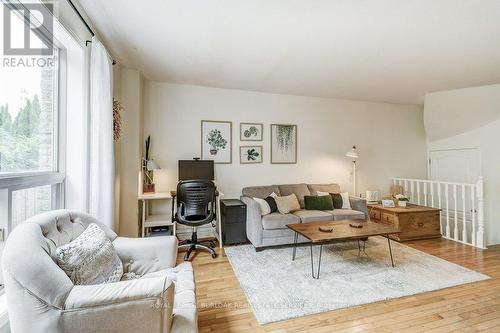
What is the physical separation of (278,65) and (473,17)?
1.90 m

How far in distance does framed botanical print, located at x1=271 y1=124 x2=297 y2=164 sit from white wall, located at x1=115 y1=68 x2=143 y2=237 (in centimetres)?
227

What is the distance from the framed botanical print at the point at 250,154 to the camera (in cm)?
426

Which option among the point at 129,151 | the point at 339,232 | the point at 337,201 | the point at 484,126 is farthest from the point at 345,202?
the point at 129,151

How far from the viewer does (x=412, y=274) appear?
2609 mm

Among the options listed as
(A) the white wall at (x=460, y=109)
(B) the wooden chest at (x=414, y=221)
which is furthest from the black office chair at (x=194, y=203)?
(A) the white wall at (x=460, y=109)

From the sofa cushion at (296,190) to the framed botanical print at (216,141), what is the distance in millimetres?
1060

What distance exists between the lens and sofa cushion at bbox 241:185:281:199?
399 cm

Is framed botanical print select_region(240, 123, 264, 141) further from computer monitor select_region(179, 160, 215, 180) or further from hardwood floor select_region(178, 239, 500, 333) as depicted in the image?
hardwood floor select_region(178, 239, 500, 333)

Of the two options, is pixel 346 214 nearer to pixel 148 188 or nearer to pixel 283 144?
pixel 283 144

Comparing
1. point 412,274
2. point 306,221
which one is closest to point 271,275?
point 306,221

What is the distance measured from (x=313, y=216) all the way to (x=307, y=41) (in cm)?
230

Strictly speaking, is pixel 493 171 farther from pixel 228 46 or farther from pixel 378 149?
pixel 228 46

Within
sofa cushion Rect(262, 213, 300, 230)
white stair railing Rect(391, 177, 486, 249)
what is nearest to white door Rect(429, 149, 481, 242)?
white stair railing Rect(391, 177, 486, 249)

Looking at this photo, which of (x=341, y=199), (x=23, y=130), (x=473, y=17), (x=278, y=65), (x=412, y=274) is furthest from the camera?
(x=341, y=199)
